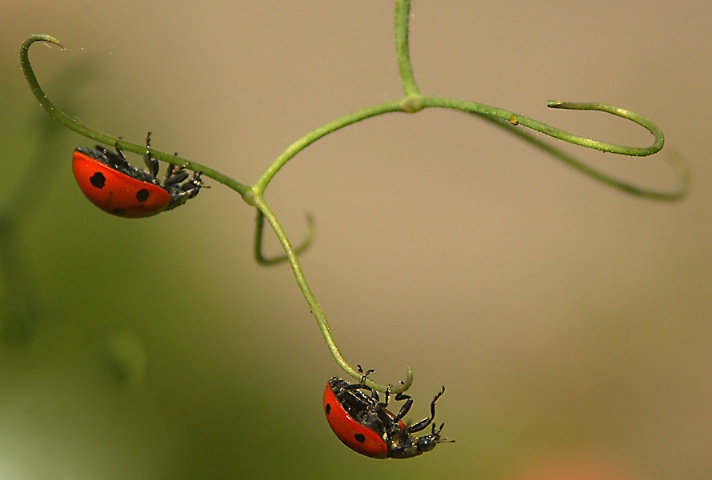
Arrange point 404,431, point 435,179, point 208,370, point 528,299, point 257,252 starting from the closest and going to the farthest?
point 257,252, point 404,431, point 208,370, point 528,299, point 435,179

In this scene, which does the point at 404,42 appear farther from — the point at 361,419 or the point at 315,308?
the point at 361,419

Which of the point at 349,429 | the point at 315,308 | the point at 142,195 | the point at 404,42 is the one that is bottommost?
the point at 349,429

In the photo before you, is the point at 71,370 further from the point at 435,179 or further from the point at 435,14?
the point at 435,14

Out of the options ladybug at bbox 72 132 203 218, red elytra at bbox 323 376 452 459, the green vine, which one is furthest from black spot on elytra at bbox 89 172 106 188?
red elytra at bbox 323 376 452 459

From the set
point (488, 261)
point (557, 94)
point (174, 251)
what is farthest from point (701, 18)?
point (174, 251)

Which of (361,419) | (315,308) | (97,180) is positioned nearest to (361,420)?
(361,419)

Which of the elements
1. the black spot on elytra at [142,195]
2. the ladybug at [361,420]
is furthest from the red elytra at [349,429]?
the black spot on elytra at [142,195]

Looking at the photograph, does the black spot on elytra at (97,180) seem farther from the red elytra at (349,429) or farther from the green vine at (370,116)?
the red elytra at (349,429)
